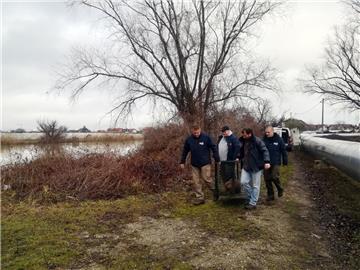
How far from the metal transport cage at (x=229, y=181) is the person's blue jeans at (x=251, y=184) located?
0.19 meters

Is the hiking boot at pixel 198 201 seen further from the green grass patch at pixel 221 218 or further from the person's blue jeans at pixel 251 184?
the person's blue jeans at pixel 251 184

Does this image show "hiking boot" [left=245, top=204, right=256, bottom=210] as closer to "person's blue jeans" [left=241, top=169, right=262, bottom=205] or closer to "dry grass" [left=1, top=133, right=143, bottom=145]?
"person's blue jeans" [left=241, top=169, right=262, bottom=205]

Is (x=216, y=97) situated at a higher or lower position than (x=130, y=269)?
higher

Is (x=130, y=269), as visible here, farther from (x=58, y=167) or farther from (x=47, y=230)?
(x=58, y=167)

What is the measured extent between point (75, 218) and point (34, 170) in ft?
11.6

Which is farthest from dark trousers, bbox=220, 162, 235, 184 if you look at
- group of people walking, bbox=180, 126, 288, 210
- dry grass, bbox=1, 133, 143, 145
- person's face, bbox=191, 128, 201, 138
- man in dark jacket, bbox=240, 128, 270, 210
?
dry grass, bbox=1, 133, 143, 145

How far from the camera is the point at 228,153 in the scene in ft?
27.8

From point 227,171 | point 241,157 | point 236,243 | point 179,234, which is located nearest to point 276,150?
point 241,157

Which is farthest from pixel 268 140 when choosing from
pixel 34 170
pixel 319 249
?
pixel 34 170

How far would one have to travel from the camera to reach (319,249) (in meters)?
5.46

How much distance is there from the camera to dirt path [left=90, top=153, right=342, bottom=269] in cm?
483

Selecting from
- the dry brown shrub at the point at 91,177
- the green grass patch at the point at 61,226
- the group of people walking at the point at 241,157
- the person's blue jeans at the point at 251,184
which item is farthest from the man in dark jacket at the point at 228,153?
A: the dry brown shrub at the point at 91,177

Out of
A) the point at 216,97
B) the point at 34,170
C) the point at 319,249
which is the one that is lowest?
the point at 319,249

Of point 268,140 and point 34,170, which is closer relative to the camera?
point 268,140
